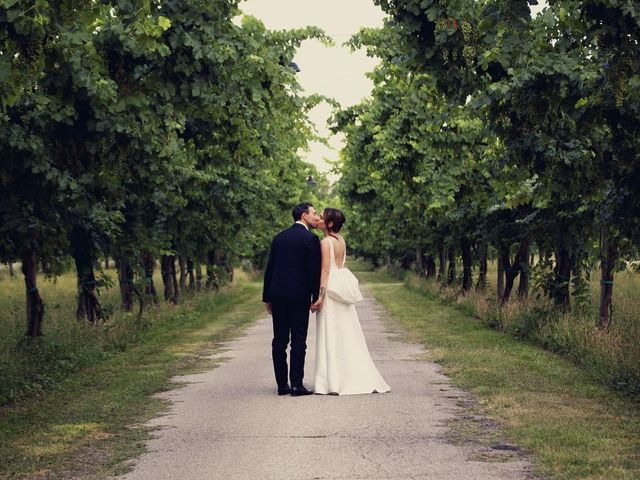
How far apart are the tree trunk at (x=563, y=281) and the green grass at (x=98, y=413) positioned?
6.52m

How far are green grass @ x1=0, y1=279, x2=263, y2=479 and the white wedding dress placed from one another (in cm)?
199

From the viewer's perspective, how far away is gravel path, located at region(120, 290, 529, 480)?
8078mm

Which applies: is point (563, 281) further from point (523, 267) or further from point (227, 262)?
point (227, 262)

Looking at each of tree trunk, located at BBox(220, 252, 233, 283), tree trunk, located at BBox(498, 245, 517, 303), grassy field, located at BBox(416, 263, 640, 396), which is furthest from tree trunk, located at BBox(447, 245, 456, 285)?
tree trunk, located at BBox(498, 245, 517, 303)

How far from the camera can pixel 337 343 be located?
13133 mm

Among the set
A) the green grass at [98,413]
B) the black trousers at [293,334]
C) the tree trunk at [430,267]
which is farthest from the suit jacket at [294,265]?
the tree trunk at [430,267]

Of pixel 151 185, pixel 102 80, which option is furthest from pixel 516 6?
pixel 151 185

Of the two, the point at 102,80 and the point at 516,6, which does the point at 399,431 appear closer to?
the point at 516,6

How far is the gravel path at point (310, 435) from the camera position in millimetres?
8078

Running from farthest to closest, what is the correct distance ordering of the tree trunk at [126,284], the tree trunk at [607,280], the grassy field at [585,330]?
1. the tree trunk at [126,284]
2. the tree trunk at [607,280]
3. the grassy field at [585,330]

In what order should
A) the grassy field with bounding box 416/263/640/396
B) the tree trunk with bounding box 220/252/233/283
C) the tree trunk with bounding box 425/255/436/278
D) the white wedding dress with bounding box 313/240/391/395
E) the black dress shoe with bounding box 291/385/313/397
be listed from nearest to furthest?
the black dress shoe with bounding box 291/385/313/397
the white wedding dress with bounding box 313/240/391/395
the grassy field with bounding box 416/263/640/396
the tree trunk with bounding box 220/252/233/283
the tree trunk with bounding box 425/255/436/278

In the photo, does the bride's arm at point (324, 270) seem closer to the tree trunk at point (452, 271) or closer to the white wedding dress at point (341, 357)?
the white wedding dress at point (341, 357)

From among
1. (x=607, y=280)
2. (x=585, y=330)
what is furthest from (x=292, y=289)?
(x=607, y=280)

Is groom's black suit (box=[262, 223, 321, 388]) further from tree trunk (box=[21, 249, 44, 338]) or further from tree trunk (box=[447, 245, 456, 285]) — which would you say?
tree trunk (box=[447, 245, 456, 285])
